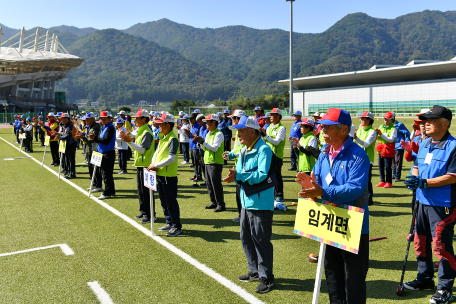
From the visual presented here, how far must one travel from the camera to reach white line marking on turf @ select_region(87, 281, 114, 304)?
4.18 m

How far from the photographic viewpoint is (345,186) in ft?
9.98

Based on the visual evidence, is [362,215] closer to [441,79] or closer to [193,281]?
[193,281]

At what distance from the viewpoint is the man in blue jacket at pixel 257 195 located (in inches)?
164

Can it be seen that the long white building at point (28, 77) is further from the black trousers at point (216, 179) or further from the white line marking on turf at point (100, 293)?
the white line marking on turf at point (100, 293)

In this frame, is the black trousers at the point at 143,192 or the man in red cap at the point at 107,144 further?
the man in red cap at the point at 107,144

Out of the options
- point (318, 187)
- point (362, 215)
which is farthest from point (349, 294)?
point (318, 187)

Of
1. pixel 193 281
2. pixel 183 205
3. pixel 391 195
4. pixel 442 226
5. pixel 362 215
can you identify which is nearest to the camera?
pixel 362 215

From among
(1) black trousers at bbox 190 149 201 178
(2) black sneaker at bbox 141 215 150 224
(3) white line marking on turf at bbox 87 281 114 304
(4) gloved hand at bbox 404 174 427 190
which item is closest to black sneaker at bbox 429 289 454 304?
(4) gloved hand at bbox 404 174 427 190

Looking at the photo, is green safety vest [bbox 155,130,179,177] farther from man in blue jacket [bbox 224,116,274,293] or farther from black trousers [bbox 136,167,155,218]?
man in blue jacket [bbox 224,116,274,293]

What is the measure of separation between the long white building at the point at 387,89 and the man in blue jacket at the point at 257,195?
5817 centimetres

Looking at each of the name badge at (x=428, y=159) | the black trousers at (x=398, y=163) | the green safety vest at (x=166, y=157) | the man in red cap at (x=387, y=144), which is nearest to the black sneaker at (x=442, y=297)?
the name badge at (x=428, y=159)

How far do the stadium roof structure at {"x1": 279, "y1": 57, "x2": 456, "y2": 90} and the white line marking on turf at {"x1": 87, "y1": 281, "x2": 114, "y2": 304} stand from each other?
63.2 meters

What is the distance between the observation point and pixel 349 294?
318cm

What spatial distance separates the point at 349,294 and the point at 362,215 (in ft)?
2.63
